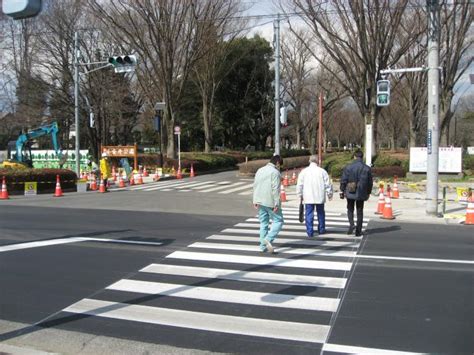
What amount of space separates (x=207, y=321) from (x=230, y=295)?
1017mm

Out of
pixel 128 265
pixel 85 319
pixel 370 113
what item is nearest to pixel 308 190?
pixel 128 265

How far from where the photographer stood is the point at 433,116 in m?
14.7

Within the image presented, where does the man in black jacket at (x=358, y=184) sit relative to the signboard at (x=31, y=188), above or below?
above

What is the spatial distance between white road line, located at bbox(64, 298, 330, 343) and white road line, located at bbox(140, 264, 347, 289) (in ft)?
5.30

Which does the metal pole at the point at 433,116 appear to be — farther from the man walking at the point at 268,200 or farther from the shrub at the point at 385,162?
the shrub at the point at 385,162

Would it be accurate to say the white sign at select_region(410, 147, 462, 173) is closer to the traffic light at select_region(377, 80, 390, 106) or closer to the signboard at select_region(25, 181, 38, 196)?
the traffic light at select_region(377, 80, 390, 106)

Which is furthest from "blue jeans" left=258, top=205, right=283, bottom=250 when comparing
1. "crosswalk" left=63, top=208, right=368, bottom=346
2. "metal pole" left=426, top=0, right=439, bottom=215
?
"metal pole" left=426, top=0, right=439, bottom=215

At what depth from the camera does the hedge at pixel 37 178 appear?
912 inches

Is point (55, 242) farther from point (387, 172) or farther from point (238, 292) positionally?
point (387, 172)

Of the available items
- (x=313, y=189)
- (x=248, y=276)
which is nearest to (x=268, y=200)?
(x=248, y=276)

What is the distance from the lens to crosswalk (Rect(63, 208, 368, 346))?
17.8 feet

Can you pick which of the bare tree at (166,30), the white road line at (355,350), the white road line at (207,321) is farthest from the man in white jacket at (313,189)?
the bare tree at (166,30)

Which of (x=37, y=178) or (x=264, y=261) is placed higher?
(x=37, y=178)

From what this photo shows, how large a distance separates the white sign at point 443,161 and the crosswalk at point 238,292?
17541 millimetres
